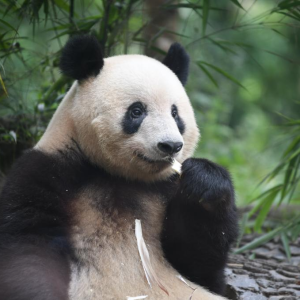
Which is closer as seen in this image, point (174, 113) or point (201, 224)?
point (201, 224)

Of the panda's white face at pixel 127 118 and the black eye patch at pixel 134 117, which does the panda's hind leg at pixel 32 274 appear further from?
the black eye patch at pixel 134 117

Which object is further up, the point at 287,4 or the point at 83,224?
the point at 287,4

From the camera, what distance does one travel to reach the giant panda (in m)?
2.99

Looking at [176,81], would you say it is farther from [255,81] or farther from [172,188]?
[255,81]

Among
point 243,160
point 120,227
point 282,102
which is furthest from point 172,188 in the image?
point 282,102

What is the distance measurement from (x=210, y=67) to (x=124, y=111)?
216cm

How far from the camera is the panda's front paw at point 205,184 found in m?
3.08

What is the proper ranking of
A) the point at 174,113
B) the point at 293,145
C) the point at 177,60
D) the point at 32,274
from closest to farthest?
the point at 32,274 < the point at 174,113 < the point at 177,60 < the point at 293,145

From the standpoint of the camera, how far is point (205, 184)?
10.1 feet

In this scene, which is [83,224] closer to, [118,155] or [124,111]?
[118,155]

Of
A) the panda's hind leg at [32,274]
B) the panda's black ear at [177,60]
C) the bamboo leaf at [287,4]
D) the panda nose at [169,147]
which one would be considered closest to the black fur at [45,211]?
the panda's hind leg at [32,274]

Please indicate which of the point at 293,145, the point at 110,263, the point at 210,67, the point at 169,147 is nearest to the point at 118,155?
the point at 169,147

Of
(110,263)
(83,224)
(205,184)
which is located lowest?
(110,263)

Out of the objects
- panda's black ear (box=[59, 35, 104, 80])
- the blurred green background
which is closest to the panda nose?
panda's black ear (box=[59, 35, 104, 80])
